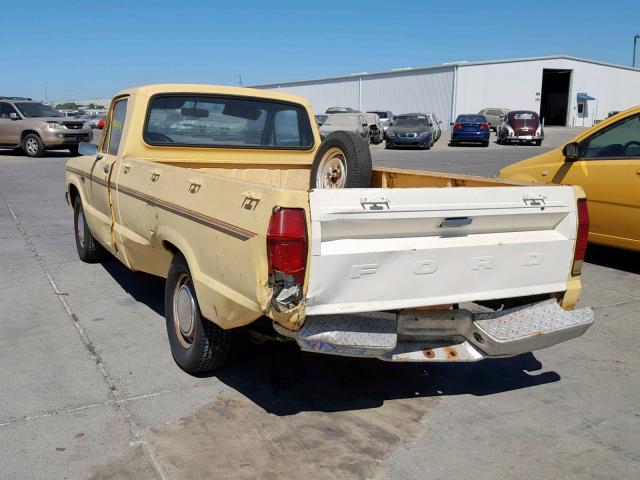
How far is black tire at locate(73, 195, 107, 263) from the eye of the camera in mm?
6941

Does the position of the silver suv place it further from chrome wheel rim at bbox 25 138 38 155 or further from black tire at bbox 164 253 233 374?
black tire at bbox 164 253 233 374

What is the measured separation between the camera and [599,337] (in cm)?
508

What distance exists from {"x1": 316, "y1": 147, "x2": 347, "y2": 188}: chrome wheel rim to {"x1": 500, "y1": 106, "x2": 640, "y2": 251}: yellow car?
3.12 m

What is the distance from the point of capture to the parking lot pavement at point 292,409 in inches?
127

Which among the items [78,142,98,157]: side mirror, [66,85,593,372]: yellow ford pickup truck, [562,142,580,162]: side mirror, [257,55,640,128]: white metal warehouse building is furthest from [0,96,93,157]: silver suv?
[257,55,640,128]: white metal warehouse building

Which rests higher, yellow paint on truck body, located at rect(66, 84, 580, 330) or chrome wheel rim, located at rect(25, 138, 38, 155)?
yellow paint on truck body, located at rect(66, 84, 580, 330)

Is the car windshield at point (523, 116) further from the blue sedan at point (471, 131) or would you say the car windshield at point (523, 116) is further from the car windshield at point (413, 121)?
the car windshield at point (413, 121)

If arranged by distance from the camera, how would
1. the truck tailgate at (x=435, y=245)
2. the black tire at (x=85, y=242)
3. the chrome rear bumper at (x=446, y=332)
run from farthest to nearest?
the black tire at (x=85, y=242) < the chrome rear bumper at (x=446, y=332) < the truck tailgate at (x=435, y=245)

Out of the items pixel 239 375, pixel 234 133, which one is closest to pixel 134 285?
pixel 234 133

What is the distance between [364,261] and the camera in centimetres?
326

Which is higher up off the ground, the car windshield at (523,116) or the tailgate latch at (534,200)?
the car windshield at (523,116)

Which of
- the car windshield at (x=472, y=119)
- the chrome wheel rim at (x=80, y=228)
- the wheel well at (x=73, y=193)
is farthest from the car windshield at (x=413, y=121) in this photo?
the chrome wheel rim at (x=80, y=228)

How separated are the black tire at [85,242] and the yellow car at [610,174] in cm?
505

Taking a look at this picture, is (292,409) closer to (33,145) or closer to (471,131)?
(33,145)
